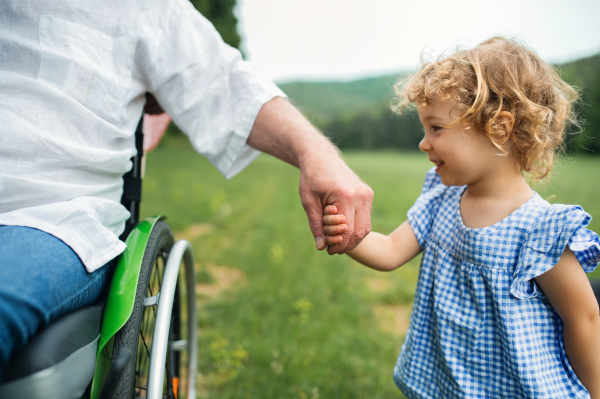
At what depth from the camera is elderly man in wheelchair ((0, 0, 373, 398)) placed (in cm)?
74

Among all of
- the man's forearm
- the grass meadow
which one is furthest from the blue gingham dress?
the man's forearm

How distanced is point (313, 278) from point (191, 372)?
6.21 feet

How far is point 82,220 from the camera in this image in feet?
3.04

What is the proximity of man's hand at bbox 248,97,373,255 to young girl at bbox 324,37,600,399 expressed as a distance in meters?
0.04

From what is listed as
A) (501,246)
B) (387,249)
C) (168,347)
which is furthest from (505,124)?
(168,347)

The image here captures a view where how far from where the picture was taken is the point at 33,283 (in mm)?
725

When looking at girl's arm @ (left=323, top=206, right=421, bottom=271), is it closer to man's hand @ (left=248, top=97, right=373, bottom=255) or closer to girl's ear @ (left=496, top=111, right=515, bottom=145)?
man's hand @ (left=248, top=97, right=373, bottom=255)

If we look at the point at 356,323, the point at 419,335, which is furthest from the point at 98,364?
the point at 356,323

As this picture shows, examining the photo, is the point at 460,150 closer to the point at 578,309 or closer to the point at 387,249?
the point at 387,249

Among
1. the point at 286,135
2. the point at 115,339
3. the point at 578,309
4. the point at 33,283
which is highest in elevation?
the point at 286,135

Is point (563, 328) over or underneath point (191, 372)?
over

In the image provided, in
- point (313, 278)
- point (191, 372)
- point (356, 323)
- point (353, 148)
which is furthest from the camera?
point (353, 148)

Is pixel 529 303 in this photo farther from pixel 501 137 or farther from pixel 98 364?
pixel 98 364

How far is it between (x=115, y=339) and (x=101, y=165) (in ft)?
1.47
